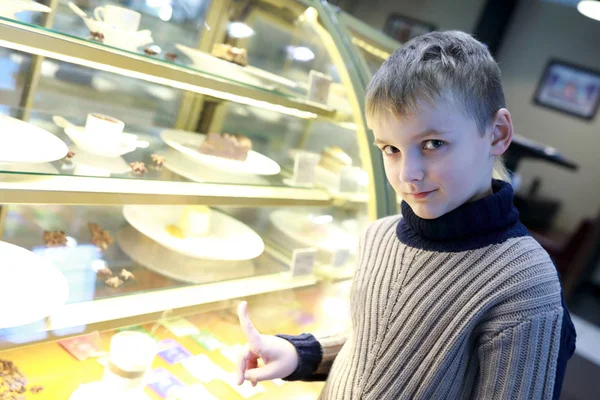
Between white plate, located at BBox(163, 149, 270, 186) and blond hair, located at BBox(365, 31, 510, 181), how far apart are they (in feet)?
2.12

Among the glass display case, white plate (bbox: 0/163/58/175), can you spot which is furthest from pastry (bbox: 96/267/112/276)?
white plate (bbox: 0/163/58/175)

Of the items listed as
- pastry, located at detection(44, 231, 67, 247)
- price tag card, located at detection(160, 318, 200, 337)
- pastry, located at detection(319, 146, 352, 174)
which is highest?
pastry, located at detection(319, 146, 352, 174)

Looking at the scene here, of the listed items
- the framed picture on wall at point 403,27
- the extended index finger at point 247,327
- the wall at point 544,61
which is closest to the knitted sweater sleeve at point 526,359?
the extended index finger at point 247,327

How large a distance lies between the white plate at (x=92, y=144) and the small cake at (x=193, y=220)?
346 mm

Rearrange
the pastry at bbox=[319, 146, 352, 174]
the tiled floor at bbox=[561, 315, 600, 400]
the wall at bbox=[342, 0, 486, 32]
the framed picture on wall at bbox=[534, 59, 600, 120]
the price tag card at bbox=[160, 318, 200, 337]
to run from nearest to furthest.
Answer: the price tag card at bbox=[160, 318, 200, 337]
the pastry at bbox=[319, 146, 352, 174]
the tiled floor at bbox=[561, 315, 600, 400]
the framed picture on wall at bbox=[534, 59, 600, 120]
the wall at bbox=[342, 0, 486, 32]

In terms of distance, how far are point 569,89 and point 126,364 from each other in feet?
25.0

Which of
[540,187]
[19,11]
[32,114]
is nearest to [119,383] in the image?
[32,114]

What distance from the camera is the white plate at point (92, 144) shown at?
1.42 m

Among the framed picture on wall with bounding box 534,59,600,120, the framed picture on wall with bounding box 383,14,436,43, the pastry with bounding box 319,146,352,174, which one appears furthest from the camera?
the framed picture on wall with bounding box 383,14,436,43

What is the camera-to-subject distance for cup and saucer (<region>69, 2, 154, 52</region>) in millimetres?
1350

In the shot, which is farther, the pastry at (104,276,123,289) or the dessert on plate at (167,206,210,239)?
the dessert on plate at (167,206,210,239)

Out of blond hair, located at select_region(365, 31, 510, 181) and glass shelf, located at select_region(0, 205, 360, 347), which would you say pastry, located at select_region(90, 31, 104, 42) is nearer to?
glass shelf, located at select_region(0, 205, 360, 347)

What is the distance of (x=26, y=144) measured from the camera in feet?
4.10

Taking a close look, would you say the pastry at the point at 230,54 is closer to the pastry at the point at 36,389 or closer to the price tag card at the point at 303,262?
the price tag card at the point at 303,262
